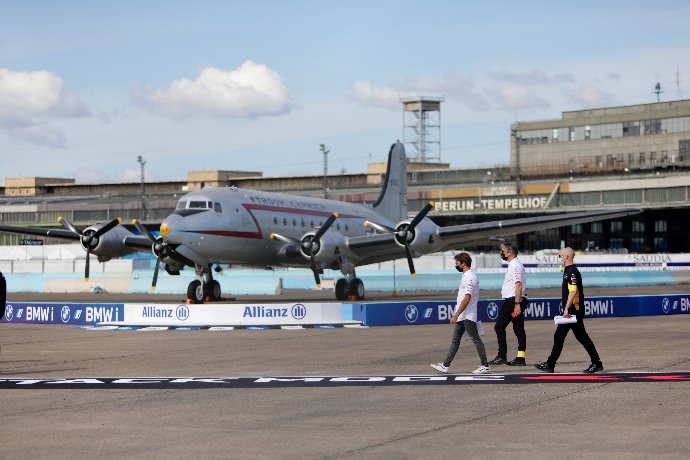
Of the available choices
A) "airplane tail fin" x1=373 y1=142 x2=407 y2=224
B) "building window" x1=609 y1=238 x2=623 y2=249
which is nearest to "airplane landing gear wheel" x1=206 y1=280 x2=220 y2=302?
"airplane tail fin" x1=373 y1=142 x2=407 y2=224

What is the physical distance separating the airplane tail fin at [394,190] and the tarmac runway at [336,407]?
97.6ft

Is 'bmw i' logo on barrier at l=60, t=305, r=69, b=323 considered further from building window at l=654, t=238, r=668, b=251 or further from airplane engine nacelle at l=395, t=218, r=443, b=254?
building window at l=654, t=238, r=668, b=251

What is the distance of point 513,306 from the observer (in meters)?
16.4

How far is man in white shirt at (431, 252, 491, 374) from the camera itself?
1523cm

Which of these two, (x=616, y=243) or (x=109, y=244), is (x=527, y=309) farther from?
(x=616, y=243)

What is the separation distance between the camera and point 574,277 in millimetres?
14664

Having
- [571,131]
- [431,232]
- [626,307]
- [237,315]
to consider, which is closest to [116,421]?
A: [237,315]

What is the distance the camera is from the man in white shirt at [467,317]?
15.2 m

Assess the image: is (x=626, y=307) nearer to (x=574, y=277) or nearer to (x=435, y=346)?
(x=435, y=346)

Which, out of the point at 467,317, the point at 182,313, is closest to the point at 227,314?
the point at 182,313

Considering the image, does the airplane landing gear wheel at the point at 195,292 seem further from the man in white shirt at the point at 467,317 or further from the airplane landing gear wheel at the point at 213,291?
the man in white shirt at the point at 467,317

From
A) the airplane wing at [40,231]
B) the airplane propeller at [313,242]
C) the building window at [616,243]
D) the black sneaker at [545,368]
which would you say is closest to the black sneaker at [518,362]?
the black sneaker at [545,368]

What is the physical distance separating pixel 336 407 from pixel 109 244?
3041cm

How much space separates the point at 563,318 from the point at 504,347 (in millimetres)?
2121
